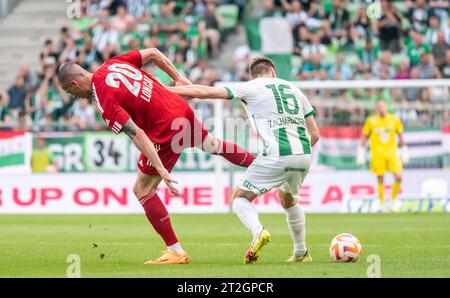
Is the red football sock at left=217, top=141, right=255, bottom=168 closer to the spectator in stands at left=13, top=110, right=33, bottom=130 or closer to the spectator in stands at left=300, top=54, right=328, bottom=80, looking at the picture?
the spectator in stands at left=13, top=110, right=33, bottom=130

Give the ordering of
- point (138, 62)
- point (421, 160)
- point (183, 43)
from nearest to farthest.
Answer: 1. point (138, 62)
2. point (421, 160)
3. point (183, 43)

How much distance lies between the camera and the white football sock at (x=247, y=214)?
416 inches

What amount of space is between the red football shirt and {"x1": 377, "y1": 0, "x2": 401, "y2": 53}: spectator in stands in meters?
16.2

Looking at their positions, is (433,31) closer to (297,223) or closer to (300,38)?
(300,38)


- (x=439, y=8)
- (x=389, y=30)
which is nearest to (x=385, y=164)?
(x=389, y=30)

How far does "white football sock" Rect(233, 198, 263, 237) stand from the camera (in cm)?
1057

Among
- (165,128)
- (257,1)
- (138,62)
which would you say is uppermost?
(257,1)

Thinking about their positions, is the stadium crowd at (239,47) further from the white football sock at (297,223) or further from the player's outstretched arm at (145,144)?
the player's outstretched arm at (145,144)

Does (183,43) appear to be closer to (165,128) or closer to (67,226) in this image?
(67,226)

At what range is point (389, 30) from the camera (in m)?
26.6

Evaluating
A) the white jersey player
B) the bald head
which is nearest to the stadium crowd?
the white jersey player

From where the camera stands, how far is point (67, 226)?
1819 cm
